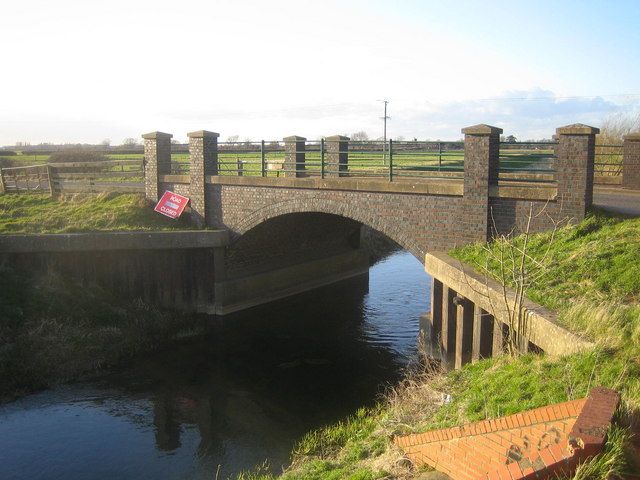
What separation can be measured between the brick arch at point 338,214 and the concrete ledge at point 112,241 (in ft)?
3.05

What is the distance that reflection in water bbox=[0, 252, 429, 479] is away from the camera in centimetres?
1145

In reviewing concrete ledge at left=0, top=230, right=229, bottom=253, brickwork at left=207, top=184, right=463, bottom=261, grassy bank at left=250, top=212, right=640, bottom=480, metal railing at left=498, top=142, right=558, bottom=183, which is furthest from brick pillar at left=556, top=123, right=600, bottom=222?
concrete ledge at left=0, top=230, right=229, bottom=253

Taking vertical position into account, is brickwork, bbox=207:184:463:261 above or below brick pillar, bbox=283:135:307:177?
below

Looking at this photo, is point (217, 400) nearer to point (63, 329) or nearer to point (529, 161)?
point (63, 329)

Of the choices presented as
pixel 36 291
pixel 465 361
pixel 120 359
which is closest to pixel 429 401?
pixel 465 361

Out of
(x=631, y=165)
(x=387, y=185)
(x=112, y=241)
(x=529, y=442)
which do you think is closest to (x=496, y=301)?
(x=529, y=442)

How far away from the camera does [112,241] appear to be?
18672mm

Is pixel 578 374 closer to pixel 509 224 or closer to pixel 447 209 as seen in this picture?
pixel 509 224

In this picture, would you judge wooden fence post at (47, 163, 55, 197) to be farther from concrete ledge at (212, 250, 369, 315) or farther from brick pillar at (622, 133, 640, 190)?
brick pillar at (622, 133, 640, 190)

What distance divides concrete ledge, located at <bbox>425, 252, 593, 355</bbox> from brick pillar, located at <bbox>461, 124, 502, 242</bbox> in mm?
911

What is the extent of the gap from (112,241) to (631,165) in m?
14.2

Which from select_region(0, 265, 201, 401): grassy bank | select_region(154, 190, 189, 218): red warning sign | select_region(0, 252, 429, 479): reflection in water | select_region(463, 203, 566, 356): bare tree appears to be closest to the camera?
select_region(463, 203, 566, 356): bare tree

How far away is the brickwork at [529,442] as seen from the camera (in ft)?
18.5

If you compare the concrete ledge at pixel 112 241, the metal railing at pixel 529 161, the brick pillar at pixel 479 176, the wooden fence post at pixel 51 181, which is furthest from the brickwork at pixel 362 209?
the wooden fence post at pixel 51 181
